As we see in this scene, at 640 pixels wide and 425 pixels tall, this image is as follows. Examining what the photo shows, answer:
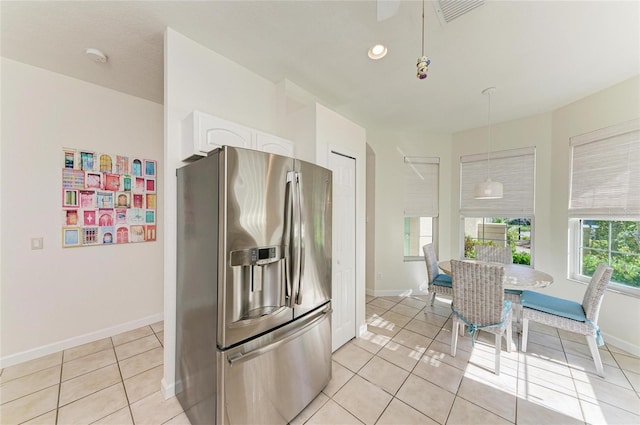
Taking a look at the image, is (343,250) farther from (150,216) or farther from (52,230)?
(52,230)

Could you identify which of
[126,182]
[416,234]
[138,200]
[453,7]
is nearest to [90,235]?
[138,200]

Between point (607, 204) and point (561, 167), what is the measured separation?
29.5 inches

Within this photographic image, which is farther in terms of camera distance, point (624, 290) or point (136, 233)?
Answer: point (136, 233)

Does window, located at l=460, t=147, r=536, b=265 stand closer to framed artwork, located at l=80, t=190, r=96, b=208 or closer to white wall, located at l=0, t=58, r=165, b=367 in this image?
white wall, located at l=0, t=58, r=165, b=367

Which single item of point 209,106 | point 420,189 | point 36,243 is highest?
point 209,106

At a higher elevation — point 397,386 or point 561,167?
point 561,167

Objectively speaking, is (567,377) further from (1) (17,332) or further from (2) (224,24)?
(1) (17,332)

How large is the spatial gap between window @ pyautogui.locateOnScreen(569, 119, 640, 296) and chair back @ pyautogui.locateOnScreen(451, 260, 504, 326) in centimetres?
185

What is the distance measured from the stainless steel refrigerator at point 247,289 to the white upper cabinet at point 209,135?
0.18 metres

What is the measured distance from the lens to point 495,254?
3.36m

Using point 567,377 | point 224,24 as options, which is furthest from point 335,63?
point 567,377

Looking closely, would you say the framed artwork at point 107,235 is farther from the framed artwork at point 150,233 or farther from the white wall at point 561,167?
the white wall at point 561,167

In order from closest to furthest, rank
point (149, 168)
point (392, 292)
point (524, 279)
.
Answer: point (524, 279), point (149, 168), point (392, 292)

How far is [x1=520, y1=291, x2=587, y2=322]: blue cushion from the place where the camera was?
221cm
